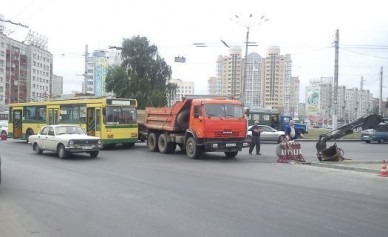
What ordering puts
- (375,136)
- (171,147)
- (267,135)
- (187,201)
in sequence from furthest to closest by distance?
(375,136) < (267,135) < (171,147) < (187,201)

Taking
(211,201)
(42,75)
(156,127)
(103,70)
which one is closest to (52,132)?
(156,127)

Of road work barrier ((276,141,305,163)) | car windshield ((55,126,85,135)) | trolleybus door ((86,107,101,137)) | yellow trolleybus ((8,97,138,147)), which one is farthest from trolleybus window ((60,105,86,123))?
road work barrier ((276,141,305,163))

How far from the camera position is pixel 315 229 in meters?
7.13

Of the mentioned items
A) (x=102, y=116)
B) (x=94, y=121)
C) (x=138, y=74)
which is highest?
(x=138, y=74)

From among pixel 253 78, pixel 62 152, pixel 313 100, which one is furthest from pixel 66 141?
pixel 313 100

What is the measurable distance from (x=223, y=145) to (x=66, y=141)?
6.89 m

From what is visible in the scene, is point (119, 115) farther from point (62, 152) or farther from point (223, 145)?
point (223, 145)

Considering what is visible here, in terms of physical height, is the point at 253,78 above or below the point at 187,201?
above

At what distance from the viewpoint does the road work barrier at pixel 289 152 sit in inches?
771

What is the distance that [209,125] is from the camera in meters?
19.8

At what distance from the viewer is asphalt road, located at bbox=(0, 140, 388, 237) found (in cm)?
712

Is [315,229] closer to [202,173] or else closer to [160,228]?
[160,228]

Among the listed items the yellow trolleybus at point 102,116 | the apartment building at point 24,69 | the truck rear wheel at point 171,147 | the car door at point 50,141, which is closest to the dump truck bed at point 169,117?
the truck rear wheel at point 171,147

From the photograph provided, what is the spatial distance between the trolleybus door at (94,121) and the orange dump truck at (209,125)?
4.95m
